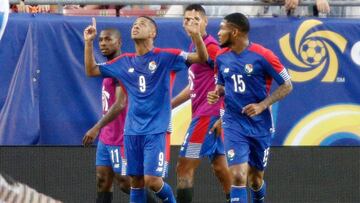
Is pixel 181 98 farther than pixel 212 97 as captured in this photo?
Yes

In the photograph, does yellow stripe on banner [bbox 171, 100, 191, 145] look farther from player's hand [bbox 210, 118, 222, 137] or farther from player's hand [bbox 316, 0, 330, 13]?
player's hand [bbox 316, 0, 330, 13]

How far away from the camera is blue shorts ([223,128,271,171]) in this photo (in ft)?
34.0

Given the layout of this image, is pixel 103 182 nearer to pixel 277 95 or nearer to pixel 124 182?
pixel 124 182

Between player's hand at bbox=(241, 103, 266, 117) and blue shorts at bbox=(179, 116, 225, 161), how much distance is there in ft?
3.49

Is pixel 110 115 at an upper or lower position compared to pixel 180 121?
upper

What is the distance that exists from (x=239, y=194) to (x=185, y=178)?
3.44ft

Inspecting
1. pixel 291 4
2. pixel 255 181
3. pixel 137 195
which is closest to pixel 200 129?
pixel 255 181

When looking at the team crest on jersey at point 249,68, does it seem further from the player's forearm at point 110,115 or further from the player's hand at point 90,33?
the player's hand at point 90,33

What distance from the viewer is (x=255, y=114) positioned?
10.2 meters

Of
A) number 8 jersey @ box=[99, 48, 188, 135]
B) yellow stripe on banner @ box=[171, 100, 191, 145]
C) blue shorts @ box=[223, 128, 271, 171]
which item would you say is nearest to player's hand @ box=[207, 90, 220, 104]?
blue shorts @ box=[223, 128, 271, 171]

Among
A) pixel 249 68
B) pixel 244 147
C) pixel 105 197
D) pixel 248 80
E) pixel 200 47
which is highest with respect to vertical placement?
pixel 200 47

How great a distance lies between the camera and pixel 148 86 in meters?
10.7

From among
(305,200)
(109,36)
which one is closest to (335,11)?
(305,200)

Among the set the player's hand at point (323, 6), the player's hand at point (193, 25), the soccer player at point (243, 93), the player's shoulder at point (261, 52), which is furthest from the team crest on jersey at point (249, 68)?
the player's hand at point (323, 6)
